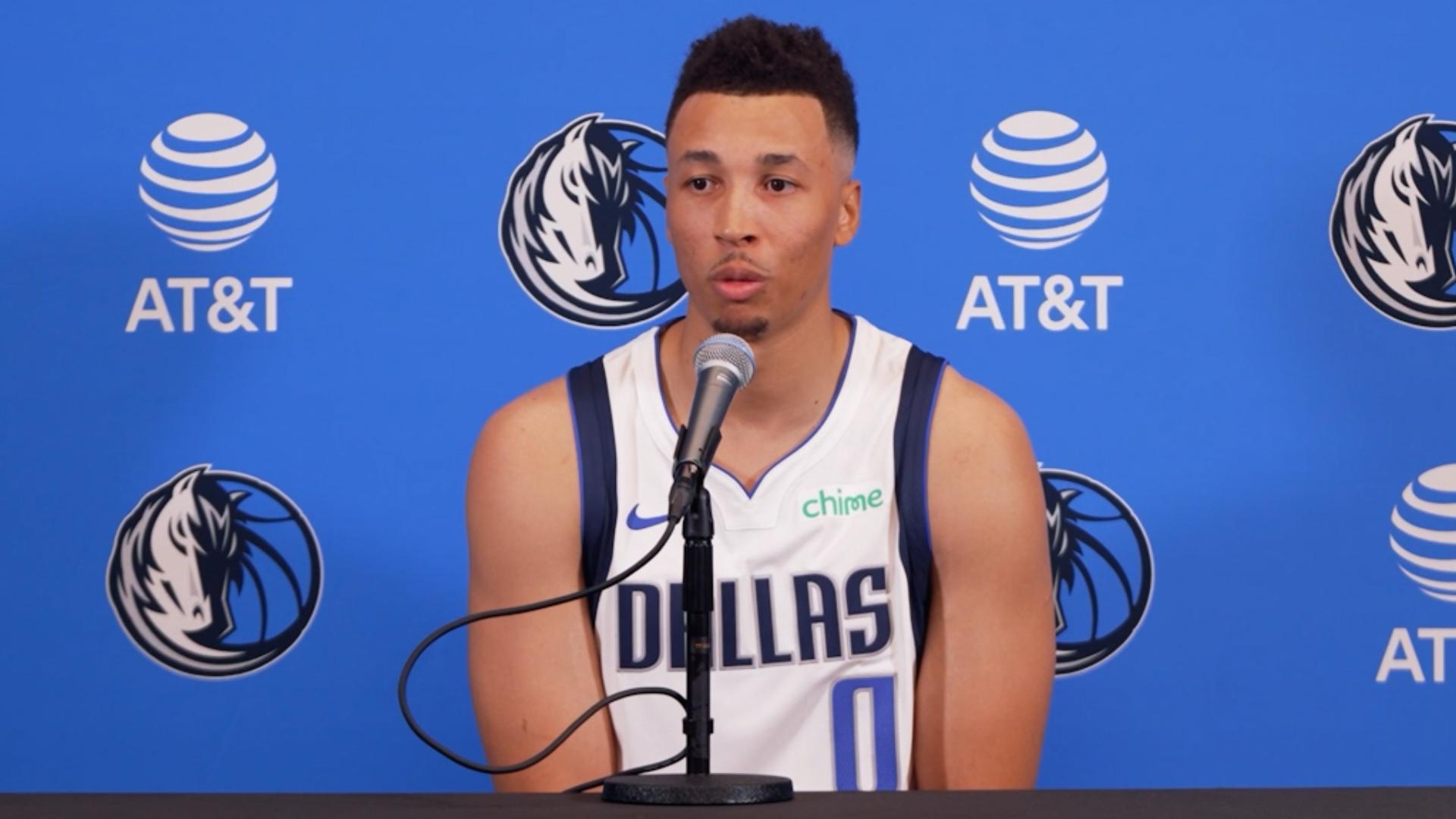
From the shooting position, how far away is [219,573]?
225cm

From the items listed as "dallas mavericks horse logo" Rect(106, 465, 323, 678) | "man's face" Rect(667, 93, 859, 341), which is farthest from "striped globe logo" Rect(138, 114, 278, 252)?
"man's face" Rect(667, 93, 859, 341)

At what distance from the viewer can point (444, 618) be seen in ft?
7.33

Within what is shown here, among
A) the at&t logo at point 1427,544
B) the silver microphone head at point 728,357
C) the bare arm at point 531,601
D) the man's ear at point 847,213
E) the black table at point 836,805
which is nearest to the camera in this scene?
the black table at point 836,805

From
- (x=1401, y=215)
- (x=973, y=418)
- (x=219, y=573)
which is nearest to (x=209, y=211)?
(x=219, y=573)

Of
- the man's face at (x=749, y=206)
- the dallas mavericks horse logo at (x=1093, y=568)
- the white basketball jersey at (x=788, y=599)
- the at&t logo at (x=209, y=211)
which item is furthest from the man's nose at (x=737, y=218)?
the at&t logo at (x=209, y=211)

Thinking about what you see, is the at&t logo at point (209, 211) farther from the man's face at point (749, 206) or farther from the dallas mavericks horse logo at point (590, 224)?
the man's face at point (749, 206)

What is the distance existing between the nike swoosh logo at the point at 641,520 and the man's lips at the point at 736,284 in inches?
9.3

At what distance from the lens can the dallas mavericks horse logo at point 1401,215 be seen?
7.27 ft

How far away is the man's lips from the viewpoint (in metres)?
1.85

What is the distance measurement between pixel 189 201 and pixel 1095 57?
1133mm

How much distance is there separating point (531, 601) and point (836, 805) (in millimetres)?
718

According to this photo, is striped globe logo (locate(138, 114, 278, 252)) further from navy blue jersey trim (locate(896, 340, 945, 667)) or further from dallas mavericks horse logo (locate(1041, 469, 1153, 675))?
dallas mavericks horse logo (locate(1041, 469, 1153, 675))

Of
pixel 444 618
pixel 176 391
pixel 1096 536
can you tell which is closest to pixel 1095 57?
pixel 1096 536

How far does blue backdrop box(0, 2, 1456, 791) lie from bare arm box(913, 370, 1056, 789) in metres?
0.35
